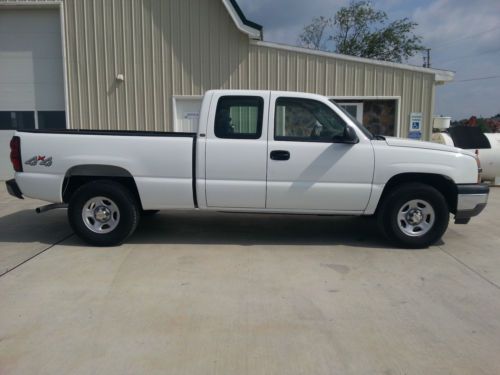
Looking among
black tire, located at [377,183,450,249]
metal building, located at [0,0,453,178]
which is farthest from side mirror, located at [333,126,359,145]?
metal building, located at [0,0,453,178]

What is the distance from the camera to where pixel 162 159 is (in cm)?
552

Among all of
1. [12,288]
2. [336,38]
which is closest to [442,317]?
[12,288]

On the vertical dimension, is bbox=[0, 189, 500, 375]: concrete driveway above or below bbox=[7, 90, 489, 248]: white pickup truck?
below

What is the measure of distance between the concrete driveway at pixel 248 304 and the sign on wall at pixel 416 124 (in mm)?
5266

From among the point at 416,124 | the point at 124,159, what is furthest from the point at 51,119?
the point at 416,124

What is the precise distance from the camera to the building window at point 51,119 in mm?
11930

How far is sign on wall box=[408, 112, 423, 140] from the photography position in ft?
36.8

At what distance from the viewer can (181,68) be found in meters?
11.3

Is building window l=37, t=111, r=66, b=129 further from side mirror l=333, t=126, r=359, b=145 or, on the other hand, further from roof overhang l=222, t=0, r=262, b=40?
side mirror l=333, t=126, r=359, b=145

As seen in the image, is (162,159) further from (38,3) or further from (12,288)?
(38,3)

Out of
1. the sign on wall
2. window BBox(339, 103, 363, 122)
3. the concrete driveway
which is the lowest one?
the concrete driveway

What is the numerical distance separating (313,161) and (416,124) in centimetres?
691

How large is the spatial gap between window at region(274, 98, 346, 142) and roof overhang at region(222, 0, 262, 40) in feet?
19.7

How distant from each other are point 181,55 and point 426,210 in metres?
7.80
